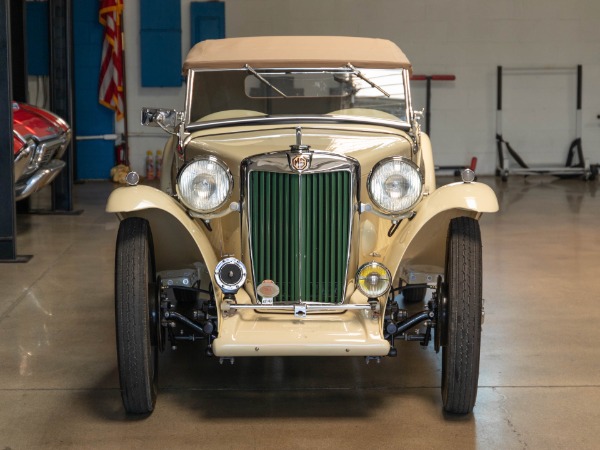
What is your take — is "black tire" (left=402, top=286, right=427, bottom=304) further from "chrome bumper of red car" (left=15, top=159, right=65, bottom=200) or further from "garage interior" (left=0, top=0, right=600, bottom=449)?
"chrome bumper of red car" (left=15, top=159, right=65, bottom=200)

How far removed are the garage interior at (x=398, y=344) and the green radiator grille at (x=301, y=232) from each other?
0.55 meters

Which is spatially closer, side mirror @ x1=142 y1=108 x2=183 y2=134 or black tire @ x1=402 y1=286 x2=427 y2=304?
side mirror @ x1=142 y1=108 x2=183 y2=134

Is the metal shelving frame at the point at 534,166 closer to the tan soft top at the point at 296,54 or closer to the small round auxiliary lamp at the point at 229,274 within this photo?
the tan soft top at the point at 296,54

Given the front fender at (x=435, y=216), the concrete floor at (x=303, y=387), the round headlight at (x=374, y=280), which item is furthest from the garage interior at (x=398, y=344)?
the front fender at (x=435, y=216)

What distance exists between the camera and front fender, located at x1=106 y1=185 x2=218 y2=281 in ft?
13.6

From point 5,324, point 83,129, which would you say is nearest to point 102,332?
point 5,324

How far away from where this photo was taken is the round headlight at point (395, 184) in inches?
162

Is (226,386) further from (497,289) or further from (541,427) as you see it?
(497,289)

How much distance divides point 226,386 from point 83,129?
970 cm

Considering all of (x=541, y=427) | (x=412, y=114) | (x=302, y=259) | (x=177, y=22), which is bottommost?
(x=541, y=427)

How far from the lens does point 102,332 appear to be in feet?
18.4

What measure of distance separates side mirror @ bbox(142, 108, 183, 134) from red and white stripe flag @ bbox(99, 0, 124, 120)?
858cm

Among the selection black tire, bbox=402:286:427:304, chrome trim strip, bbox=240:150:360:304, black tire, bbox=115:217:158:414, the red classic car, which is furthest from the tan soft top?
the red classic car

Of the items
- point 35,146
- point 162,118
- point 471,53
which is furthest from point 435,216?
point 471,53
